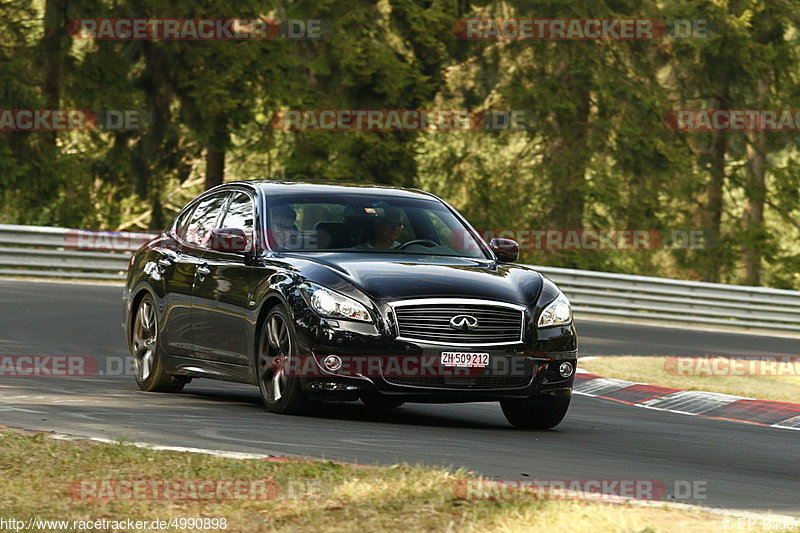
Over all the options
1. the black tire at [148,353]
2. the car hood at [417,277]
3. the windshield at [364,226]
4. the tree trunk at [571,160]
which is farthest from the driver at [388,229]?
the tree trunk at [571,160]

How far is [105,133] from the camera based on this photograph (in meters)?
36.4

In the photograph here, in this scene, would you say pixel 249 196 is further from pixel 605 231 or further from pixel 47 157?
pixel 605 231

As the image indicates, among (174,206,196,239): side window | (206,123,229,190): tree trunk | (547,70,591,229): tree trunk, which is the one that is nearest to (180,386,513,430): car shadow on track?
(174,206,196,239): side window

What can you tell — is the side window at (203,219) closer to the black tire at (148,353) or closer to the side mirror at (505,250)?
the black tire at (148,353)

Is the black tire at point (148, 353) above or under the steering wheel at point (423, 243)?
under

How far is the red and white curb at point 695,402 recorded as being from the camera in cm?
1286

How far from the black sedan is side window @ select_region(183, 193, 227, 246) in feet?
0.08

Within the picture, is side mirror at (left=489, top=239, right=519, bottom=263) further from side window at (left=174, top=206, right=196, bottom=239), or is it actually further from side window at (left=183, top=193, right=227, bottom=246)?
side window at (left=174, top=206, right=196, bottom=239)

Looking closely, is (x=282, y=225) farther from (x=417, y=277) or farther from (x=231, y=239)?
(x=417, y=277)

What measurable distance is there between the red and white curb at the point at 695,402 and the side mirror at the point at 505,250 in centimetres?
298

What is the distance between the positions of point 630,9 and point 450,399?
102 feet

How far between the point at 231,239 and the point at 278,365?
1.10m

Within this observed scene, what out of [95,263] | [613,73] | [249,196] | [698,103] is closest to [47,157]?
[95,263]

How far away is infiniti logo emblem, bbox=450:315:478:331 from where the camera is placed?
31.3 feet
